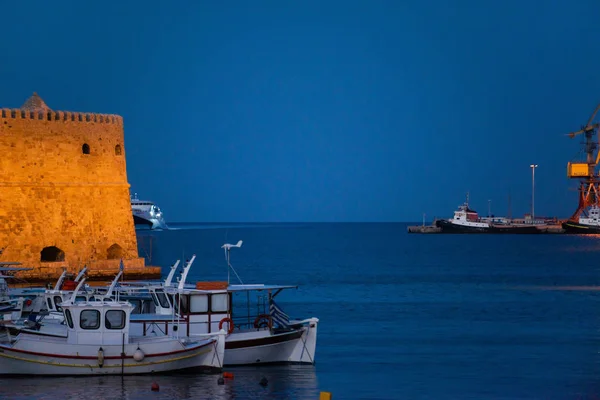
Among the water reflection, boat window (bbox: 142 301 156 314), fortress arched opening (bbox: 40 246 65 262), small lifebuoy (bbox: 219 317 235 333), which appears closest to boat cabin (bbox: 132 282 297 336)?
small lifebuoy (bbox: 219 317 235 333)

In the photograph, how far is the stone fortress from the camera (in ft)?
120

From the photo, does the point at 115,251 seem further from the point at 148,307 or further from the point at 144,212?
the point at 144,212

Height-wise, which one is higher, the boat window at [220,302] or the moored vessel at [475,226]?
the moored vessel at [475,226]

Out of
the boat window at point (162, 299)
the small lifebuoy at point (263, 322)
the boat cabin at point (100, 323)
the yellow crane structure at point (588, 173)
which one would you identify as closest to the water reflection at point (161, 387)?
the boat cabin at point (100, 323)

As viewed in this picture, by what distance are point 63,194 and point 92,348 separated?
18.6 m

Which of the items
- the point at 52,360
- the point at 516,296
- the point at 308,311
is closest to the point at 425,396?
the point at 52,360

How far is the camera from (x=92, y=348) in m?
20.1

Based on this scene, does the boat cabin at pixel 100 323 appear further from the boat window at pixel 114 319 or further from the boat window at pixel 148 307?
the boat window at pixel 148 307

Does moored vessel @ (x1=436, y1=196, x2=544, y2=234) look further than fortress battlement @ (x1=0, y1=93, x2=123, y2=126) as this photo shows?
Yes

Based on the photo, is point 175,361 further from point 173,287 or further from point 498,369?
point 498,369

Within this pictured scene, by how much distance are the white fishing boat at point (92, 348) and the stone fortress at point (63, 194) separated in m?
16.1

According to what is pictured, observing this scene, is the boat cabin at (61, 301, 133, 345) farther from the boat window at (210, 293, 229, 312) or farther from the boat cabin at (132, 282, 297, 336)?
the boat window at (210, 293, 229, 312)

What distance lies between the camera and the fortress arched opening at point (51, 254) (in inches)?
1512

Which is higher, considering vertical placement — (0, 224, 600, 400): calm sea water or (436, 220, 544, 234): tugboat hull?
(436, 220, 544, 234): tugboat hull
